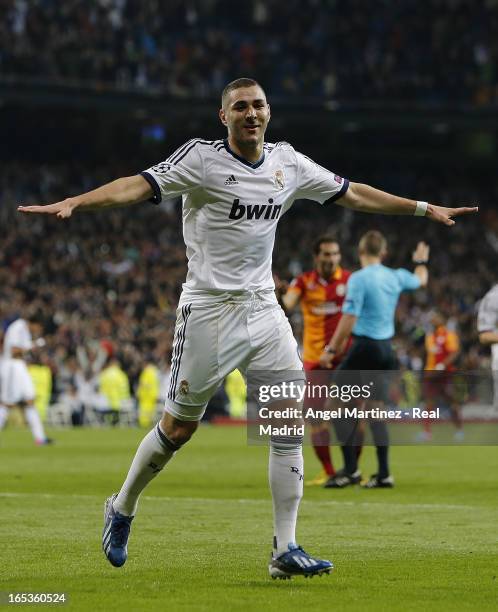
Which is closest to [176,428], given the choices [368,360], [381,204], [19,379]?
[381,204]

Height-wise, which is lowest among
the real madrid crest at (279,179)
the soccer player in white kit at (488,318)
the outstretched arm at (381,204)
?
the soccer player in white kit at (488,318)

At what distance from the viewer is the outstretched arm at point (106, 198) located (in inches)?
233

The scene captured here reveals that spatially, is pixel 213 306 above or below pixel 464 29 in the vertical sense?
below

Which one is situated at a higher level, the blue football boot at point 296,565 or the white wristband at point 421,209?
the white wristband at point 421,209

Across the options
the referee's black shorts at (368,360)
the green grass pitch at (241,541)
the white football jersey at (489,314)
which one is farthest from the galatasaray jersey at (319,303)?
the white football jersey at (489,314)

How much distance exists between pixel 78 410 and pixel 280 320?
81.3 feet

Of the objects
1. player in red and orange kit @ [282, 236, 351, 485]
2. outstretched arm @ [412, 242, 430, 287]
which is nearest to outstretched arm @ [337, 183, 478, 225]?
outstretched arm @ [412, 242, 430, 287]

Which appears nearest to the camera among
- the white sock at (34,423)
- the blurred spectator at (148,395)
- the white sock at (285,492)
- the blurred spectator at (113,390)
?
the white sock at (285,492)

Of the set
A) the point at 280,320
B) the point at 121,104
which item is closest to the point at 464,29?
the point at 121,104

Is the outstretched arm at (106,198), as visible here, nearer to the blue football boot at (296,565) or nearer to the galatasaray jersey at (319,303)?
the blue football boot at (296,565)

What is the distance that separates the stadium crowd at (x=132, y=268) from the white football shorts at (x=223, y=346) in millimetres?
22776

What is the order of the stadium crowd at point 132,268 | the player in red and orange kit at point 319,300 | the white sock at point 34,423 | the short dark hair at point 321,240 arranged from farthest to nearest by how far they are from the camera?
the stadium crowd at point 132,268 < the white sock at point 34,423 < the player in red and orange kit at point 319,300 < the short dark hair at point 321,240

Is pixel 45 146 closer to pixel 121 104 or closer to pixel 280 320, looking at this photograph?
pixel 121 104

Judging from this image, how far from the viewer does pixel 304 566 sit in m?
6.44
